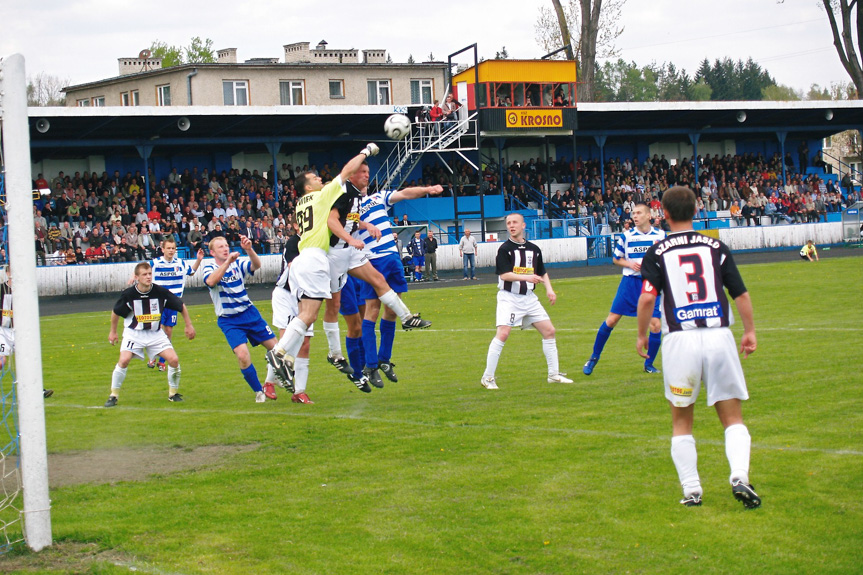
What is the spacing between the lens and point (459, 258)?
37.1m

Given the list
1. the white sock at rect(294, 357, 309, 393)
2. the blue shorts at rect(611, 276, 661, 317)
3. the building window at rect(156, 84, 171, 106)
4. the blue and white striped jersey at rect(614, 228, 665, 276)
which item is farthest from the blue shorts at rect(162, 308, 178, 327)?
the building window at rect(156, 84, 171, 106)

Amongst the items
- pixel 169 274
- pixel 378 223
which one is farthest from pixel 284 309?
pixel 169 274

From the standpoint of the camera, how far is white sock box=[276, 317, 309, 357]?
29.6 ft

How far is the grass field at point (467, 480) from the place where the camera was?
5.20m

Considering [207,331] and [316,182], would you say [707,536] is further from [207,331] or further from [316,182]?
[207,331]

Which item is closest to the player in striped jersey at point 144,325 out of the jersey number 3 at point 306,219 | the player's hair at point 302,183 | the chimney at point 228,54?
the jersey number 3 at point 306,219

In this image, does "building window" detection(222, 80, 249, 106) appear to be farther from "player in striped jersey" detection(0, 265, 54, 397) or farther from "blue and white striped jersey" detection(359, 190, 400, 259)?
"blue and white striped jersey" detection(359, 190, 400, 259)

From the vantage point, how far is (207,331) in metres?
19.5

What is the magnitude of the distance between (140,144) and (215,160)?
5513mm

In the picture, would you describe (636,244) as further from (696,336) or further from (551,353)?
(696,336)

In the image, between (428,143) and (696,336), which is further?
(428,143)

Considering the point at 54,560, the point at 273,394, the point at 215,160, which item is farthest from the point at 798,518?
the point at 215,160

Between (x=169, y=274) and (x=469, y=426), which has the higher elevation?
(x=169, y=274)

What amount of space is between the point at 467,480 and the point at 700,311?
2.14 m
